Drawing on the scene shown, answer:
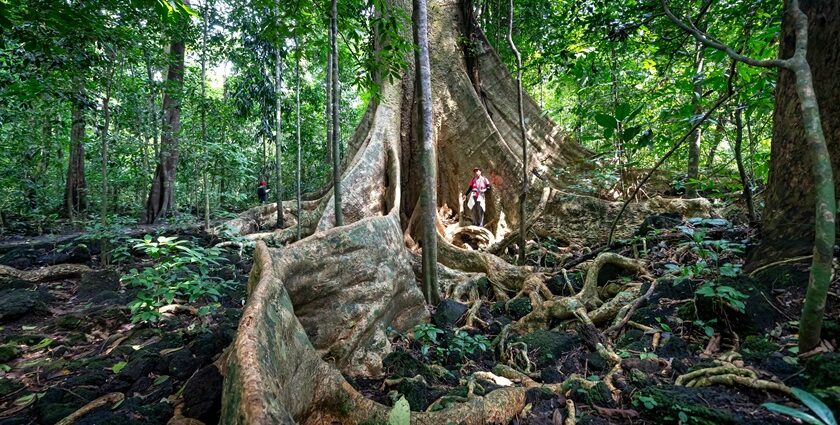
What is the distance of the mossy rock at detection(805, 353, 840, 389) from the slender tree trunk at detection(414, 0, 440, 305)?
308 cm

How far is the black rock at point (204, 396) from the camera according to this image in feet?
7.09

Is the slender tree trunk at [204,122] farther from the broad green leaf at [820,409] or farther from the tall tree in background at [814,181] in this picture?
the broad green leaf at [820,409]

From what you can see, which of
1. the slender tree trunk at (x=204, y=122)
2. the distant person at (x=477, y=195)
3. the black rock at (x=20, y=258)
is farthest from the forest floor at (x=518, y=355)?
the slender tree trunk at (x=204, y=122)

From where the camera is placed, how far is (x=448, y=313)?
14.2ft

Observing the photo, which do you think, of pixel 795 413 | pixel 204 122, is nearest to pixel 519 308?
pixel 795 413

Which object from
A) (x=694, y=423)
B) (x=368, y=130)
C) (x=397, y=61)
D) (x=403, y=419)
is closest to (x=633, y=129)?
(x=694, y=423)

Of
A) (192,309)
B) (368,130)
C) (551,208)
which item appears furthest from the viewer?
(368,130)

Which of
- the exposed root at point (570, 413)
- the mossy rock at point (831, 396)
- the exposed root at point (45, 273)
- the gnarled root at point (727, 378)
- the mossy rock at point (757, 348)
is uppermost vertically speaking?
the exposed root at point (45, 273)

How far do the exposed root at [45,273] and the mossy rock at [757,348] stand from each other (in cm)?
731

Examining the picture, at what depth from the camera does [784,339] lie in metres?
2.51

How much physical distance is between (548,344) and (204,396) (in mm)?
2503

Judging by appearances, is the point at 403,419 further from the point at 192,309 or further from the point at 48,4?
the point at 48,4

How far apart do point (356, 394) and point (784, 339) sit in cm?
263

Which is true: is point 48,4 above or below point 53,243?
above
